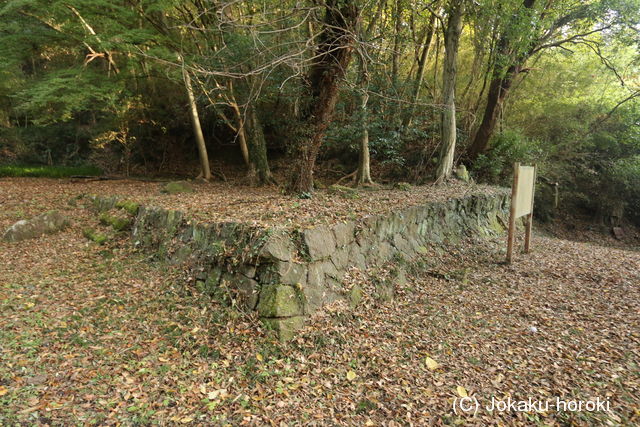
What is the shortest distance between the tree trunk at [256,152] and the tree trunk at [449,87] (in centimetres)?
500

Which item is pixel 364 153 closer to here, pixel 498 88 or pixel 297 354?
pixel 498 88

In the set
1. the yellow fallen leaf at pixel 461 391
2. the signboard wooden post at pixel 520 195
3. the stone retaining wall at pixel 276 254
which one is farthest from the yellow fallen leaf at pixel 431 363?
the signboard wooden post at pixel 520 195

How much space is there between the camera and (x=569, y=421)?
9.04 ft

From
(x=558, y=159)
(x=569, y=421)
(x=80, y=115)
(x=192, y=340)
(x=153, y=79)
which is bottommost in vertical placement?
(x=569, y=421)

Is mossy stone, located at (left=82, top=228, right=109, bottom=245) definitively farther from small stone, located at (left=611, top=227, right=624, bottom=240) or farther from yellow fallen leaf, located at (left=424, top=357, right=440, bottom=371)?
small stone, located at (left=611, top=227, right=624, bottom=240)

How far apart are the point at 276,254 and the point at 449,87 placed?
7413 millimetres

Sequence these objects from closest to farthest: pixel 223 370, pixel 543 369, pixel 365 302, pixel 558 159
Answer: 1. pixel 223 370
2. pixel 543 369
3. pixel 365 302
4. pixel 558 159

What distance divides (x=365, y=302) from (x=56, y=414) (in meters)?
3.06

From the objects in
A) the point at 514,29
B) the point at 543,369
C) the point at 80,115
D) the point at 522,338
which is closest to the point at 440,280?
the point at 522,338

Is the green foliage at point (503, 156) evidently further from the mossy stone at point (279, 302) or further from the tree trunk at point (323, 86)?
the mossy stone at point (279, 302)

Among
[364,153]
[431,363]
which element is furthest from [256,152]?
[431,363]

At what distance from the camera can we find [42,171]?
11.5 m

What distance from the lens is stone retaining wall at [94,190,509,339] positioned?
11.7ft

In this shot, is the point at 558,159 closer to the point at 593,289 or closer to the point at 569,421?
the point at 593,289
